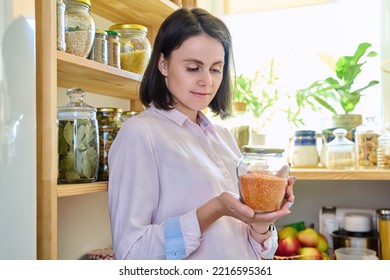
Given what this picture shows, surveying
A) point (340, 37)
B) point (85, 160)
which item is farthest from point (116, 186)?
point (340, 37)

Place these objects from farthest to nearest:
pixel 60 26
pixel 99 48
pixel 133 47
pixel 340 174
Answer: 1. pixel 340 174
2. pixel 133 47
3. pixel 99 48
4. pixel 60 26

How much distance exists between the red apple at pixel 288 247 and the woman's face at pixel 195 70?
71 cm

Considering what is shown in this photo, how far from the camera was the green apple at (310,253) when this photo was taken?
1.27 meters

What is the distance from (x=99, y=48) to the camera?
2.83 feet

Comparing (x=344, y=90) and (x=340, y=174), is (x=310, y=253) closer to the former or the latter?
(x=340, y=174)

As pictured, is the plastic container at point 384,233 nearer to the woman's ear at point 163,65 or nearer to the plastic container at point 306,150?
the plastic container at point 306,150

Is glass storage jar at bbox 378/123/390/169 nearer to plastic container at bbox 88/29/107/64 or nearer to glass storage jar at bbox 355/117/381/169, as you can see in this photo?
glass storage jar at bbox 355/117/381/169

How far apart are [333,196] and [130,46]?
0.86m

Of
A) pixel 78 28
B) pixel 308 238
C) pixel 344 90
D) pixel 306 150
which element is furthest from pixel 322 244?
pixel 78 28

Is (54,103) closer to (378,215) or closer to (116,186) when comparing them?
(116,186)

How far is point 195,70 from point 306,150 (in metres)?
0.76

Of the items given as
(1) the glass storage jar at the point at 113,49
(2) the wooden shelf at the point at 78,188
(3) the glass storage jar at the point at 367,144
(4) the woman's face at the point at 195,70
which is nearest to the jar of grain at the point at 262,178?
(4) the woman's face at the point at 195,70

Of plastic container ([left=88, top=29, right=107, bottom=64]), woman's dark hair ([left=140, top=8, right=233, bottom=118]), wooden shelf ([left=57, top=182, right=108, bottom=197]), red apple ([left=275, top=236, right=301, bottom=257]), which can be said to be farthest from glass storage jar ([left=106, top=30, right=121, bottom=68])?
red apple ([left=275, top=236, right=301, bottom=257])

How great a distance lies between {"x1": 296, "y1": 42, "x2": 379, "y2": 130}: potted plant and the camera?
1.43 metres
